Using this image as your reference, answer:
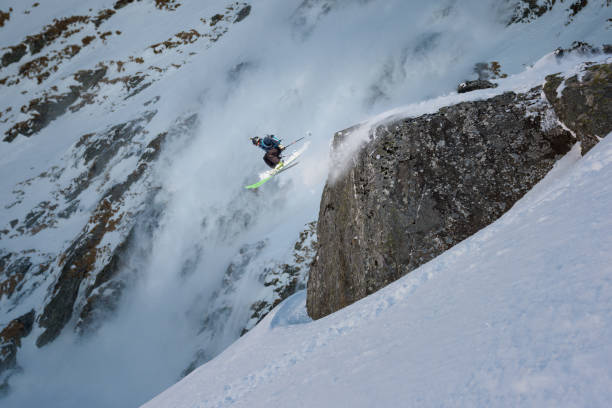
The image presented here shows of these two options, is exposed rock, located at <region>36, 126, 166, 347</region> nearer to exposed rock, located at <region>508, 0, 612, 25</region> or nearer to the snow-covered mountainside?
the snow-covered mountainside

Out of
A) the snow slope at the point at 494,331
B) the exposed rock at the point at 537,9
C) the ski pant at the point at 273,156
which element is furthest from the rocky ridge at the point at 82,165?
the snow slope at the point at 494,331

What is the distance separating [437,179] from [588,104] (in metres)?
3.18

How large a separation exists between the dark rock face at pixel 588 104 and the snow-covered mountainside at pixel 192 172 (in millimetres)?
10859

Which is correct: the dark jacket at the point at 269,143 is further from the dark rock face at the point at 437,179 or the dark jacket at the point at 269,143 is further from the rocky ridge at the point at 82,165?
the rocky ridge at the point at 82,165

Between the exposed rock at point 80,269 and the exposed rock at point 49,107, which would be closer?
the exposed rock at point 80,269

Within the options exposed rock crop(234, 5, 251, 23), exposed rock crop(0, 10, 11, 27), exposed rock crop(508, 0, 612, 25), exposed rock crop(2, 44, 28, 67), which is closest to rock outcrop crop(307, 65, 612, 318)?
exposed rock crop(508, 0, 612, 25)

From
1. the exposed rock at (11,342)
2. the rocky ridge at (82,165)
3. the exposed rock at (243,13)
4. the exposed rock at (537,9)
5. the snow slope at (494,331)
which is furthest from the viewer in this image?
the exposed rock at (243,13)

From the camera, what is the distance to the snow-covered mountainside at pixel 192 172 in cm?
1964

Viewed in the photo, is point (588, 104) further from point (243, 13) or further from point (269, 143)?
point (243, 13)

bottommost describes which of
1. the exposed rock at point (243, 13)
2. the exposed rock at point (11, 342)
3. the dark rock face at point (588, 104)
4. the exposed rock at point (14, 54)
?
the exposed rock at point (11, 342)

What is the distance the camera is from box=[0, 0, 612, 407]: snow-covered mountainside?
19641mm

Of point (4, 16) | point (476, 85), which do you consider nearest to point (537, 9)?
point (476, 85)

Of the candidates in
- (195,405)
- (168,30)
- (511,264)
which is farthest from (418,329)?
(168,30)

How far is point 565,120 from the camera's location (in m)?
6.59
